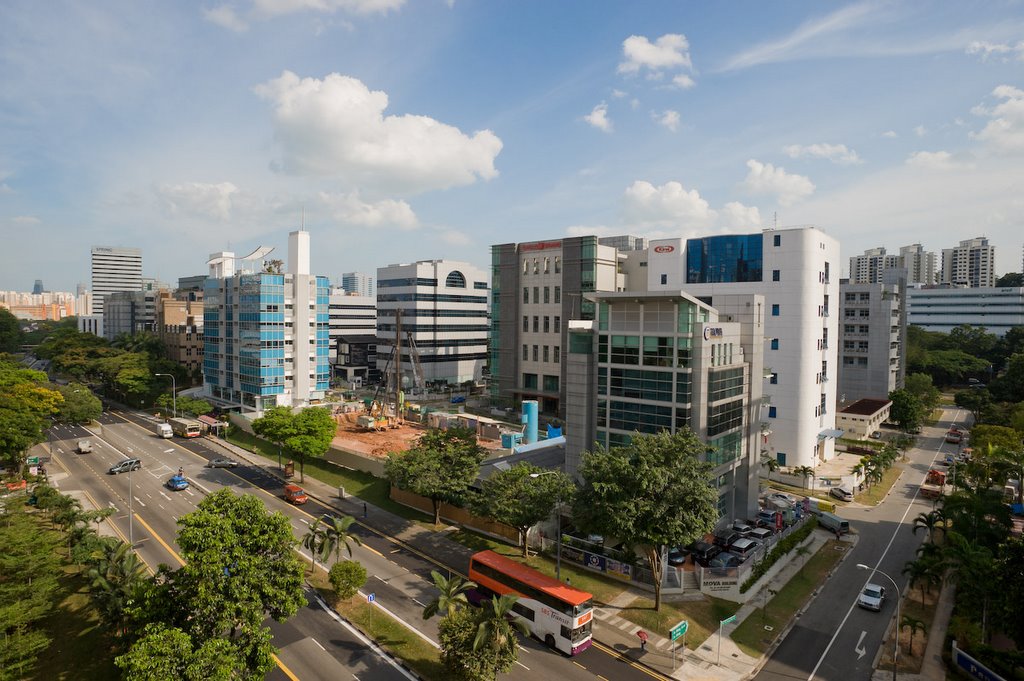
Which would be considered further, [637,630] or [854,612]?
[854,612]

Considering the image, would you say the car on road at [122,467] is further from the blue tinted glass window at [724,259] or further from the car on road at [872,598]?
the car on road at [872,598]

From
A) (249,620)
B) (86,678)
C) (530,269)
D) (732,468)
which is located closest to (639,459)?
(732,468)

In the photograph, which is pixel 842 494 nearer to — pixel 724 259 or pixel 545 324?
pixel 724 259

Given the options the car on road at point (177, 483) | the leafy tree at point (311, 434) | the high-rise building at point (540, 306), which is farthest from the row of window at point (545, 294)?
the car on road at point (177, 483)

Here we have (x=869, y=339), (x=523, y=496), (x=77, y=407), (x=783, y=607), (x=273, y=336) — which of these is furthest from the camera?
(x=869, y=339)

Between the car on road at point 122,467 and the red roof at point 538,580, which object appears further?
the car on road at point 122,467

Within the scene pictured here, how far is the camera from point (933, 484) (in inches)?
2761

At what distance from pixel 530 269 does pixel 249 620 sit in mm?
83753

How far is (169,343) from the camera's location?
13388cm

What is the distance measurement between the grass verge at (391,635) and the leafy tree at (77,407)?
239 ft

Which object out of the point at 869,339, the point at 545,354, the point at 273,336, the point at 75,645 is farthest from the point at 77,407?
the point at 869,339

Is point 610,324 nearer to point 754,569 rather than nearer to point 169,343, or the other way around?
point 754,569

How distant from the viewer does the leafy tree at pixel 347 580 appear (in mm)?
38688

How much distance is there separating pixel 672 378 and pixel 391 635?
28775 millimetres
